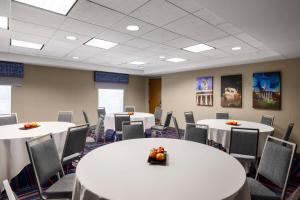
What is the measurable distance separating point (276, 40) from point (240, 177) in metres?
2.77

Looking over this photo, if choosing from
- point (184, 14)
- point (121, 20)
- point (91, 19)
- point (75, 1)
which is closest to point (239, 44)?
point (184, 14)

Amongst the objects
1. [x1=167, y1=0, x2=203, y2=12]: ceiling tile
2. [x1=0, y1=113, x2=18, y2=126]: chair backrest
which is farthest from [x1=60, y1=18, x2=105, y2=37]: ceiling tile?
[x1=0, y1=113, x2=18, y2=126]: chair backrest

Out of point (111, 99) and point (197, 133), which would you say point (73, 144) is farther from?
point (111, 99)

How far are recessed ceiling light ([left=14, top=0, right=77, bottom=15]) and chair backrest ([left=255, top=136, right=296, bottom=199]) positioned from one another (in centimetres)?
288

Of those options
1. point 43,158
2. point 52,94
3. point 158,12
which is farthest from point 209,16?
point 52,94

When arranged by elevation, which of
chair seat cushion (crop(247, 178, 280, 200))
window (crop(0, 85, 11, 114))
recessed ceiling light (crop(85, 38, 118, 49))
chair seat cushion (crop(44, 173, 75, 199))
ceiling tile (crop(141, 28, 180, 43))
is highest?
recessed ceiling light (crop(85, 38, 118, 49))

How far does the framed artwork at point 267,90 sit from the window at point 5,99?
7277mm

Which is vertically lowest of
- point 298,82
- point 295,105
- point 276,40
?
point 295,105

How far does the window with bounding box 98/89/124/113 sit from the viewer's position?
7850mm

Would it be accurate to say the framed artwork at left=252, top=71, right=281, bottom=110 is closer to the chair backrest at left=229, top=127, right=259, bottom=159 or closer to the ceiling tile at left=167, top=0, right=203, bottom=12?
the chair backrest at left=229, top=127, right=259, bottom=159

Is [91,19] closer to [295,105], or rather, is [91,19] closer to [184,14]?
[184,14]

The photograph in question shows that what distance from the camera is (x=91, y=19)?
278 centimetres

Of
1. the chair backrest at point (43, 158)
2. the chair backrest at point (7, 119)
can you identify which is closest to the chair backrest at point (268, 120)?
the chair backrest at point (43, 158)

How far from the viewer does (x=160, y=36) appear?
3531 mm
